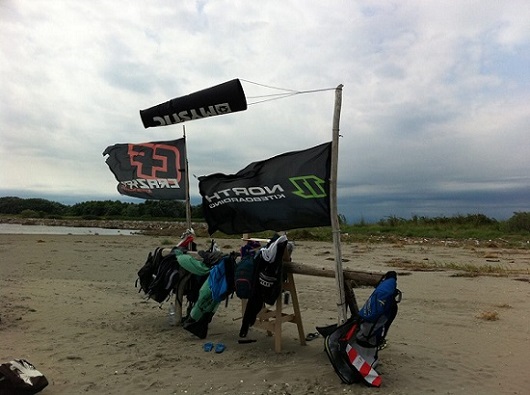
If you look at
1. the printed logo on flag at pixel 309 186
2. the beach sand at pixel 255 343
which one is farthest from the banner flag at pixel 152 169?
the printed logo on flag at pixel 309 186

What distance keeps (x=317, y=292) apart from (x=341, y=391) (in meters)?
5.47

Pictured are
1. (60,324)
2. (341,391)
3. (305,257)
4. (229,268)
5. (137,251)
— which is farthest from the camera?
(137,251)

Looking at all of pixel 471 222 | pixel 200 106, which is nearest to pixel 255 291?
pixel 200 106

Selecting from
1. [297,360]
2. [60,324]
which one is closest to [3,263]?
[60,324]

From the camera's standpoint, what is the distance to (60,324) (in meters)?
7.01

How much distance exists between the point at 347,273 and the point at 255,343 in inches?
69.7

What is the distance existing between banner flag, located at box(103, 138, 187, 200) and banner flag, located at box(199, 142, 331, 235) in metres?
1.16

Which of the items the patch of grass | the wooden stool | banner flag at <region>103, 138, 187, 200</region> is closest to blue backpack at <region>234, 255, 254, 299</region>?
the wooden stool

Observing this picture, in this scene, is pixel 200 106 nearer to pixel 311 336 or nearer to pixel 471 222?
pixel 311 336

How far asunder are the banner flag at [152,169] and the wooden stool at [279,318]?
245cm

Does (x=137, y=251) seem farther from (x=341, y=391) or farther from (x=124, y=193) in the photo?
(x=341, y=391)

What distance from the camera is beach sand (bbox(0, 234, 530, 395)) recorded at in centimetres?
464

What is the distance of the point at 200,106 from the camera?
6547mm

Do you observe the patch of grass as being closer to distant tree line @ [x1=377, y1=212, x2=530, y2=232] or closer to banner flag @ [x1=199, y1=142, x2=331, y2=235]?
banner flag @ [x1=199, y1=142, x2=331, y2=235]
